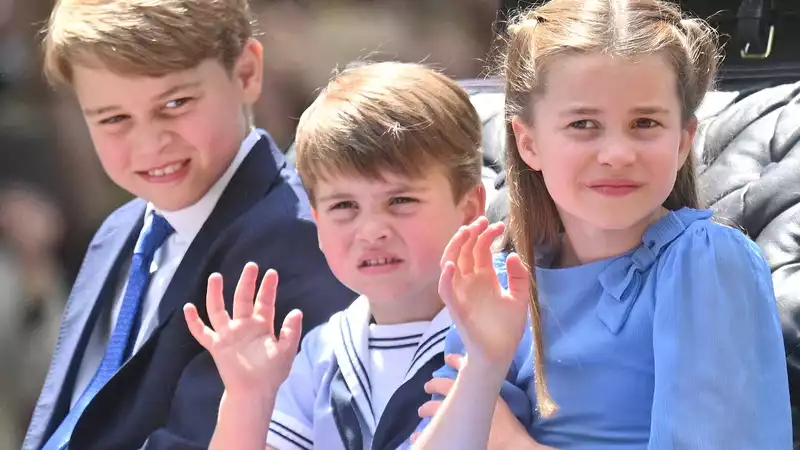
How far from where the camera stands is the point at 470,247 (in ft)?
3.12

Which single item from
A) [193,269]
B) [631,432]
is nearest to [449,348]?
[631,432]

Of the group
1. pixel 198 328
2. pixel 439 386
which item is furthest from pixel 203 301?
pixel 439 386

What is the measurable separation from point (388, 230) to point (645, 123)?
0.33 metres

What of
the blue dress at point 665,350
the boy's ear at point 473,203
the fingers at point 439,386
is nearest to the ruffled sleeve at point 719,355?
the blue dress at point 665,350

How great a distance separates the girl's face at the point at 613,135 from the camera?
0.97 metres

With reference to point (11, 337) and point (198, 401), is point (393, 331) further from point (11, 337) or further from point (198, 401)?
point (11, 337)

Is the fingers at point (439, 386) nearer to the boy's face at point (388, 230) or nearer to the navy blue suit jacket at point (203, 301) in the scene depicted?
the boy's face at point (388, 230)

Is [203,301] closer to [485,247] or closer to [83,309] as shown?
[83,309]

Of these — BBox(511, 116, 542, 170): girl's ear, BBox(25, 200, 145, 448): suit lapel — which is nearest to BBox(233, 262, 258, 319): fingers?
BBox(511, 116, 542, 170): girl's ear

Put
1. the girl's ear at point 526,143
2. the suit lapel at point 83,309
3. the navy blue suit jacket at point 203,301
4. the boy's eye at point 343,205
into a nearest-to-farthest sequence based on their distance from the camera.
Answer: the girl's ear at point 526,143
the boy's eye at point 343,205
the navy blue suit jacket at point 203,301
the suit lapel at point 83,309

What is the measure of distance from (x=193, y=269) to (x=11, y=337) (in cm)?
124

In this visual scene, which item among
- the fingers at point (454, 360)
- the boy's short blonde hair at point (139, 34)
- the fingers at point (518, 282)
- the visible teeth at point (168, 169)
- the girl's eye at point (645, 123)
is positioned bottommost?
the fingers at point (454, 360)

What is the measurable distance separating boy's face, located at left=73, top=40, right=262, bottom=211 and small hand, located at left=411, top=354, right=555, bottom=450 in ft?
1.95

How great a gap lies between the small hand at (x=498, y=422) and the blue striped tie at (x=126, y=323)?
25.1 inches
